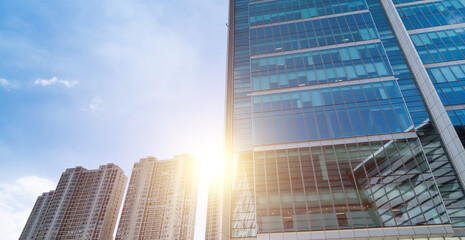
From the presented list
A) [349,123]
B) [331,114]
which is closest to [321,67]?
[331,114]

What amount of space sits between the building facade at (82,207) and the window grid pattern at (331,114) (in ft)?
393

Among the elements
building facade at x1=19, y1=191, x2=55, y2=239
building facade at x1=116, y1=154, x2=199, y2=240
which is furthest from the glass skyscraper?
building facade at x1=19, y1=191, x2=55, y2=239

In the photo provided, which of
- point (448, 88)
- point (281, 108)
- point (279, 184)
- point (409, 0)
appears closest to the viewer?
point (279, 184)

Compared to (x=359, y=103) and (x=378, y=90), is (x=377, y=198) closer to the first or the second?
(x=359, y=103)

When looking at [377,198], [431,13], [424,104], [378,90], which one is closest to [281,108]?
[378,90]

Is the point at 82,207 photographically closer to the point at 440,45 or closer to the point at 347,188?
the point at 347,188

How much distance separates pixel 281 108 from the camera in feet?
106

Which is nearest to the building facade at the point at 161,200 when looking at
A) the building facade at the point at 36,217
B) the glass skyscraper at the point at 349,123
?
the building facade at the point at 36,217

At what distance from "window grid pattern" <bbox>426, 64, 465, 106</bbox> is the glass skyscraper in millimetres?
114

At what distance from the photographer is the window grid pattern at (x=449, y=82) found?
2894 centimetres

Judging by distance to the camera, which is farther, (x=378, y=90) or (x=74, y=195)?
(x=74, y=195)

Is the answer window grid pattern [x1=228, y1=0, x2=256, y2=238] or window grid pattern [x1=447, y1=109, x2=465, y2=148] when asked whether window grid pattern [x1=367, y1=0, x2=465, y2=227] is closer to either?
window grid pattern [x1=447, y1=109, x2=465, y2=148]

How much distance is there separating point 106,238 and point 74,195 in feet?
90.5

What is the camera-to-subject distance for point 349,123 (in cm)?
2897
